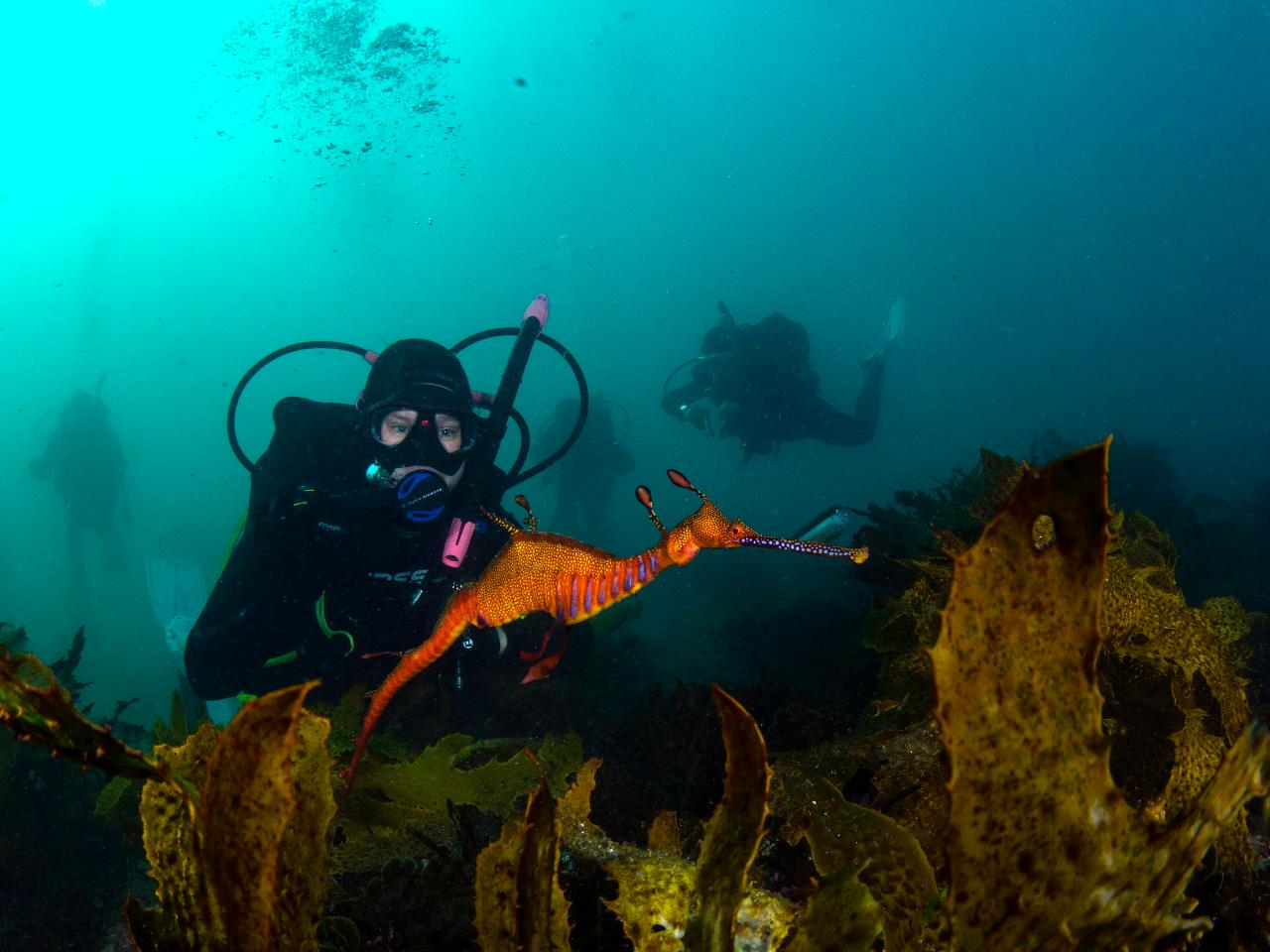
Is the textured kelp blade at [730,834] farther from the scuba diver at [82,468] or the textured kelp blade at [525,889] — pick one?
the scuba diver at [82,468]

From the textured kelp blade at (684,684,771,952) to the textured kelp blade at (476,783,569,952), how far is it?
0.25 m

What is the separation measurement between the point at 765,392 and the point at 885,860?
15.0m

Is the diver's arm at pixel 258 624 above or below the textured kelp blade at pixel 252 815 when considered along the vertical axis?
below

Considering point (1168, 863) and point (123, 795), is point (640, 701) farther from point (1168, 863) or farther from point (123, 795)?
point (1168, 863)

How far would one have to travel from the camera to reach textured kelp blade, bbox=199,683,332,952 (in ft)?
2.55

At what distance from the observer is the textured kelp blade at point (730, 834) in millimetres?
852

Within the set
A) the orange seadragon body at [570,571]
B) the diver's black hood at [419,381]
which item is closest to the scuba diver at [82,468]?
the diver's black hood at [419,381]

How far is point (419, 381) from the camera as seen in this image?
479 cm

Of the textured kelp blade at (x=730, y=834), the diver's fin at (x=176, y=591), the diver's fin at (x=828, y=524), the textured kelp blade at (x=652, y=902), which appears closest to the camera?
the textured kelp blade at (x=730, y=834)

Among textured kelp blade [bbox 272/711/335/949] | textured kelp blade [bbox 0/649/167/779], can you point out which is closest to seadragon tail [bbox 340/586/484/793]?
textured kelp blade [bbox 272/711/335/949]

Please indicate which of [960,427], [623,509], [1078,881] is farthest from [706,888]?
[960,427]

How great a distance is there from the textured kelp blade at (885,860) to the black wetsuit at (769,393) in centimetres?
1487

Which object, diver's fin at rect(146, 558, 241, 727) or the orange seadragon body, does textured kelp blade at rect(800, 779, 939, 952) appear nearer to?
the orange seadragon body

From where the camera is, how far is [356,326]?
89.4 m
